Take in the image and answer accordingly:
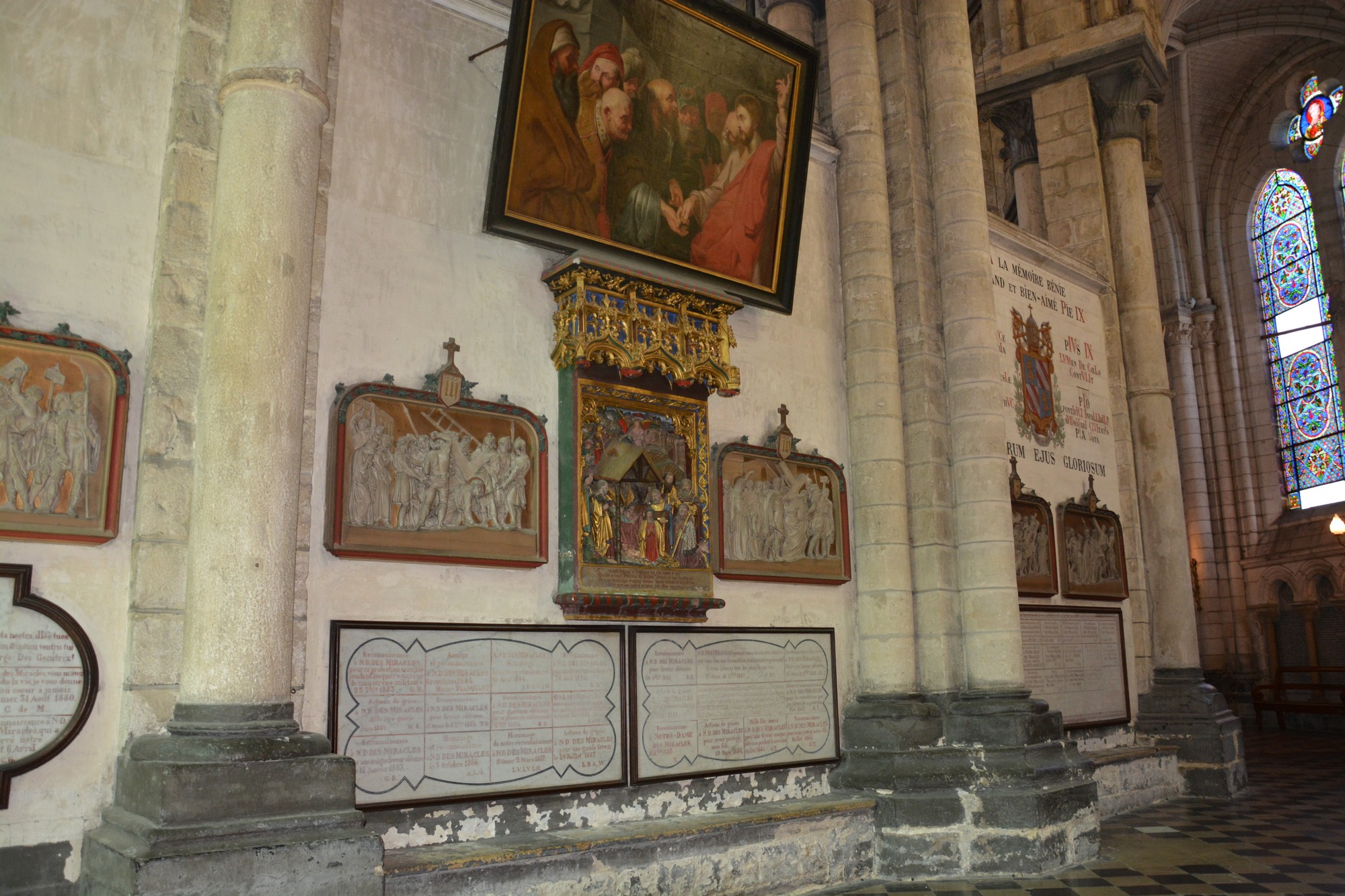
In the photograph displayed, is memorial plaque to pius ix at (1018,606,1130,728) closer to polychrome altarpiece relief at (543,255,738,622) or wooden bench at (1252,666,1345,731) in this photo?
polychrome altarpiece relief at (543,255,738,622)

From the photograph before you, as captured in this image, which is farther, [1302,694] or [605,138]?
[1302,694]

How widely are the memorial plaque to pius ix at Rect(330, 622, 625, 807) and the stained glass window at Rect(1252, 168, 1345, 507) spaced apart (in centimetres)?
1643

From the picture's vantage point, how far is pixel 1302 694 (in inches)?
683

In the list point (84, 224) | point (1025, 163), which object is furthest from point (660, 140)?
point (1025, 163)

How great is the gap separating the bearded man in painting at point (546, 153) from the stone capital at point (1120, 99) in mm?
7050

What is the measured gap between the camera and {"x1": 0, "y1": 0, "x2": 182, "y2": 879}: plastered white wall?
14.4 ft

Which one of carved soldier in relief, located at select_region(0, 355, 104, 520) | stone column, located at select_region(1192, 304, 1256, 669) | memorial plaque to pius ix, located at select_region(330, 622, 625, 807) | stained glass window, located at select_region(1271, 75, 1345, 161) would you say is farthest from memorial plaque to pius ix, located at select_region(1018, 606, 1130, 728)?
stained glass window, located at select_region(1271, 75, 1345, 161)

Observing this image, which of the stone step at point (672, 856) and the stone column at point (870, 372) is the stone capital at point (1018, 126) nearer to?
the stone column at point (870, 372)

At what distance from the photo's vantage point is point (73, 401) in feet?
14.8

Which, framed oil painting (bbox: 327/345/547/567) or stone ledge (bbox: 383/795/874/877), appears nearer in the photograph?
stone ledge (bbox: 383/795/874/877)

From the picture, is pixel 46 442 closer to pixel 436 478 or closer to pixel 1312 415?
pixel 436 478

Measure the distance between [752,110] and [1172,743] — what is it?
688cm

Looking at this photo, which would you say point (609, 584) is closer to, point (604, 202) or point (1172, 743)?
point (604, 202)

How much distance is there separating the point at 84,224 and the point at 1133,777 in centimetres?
869
